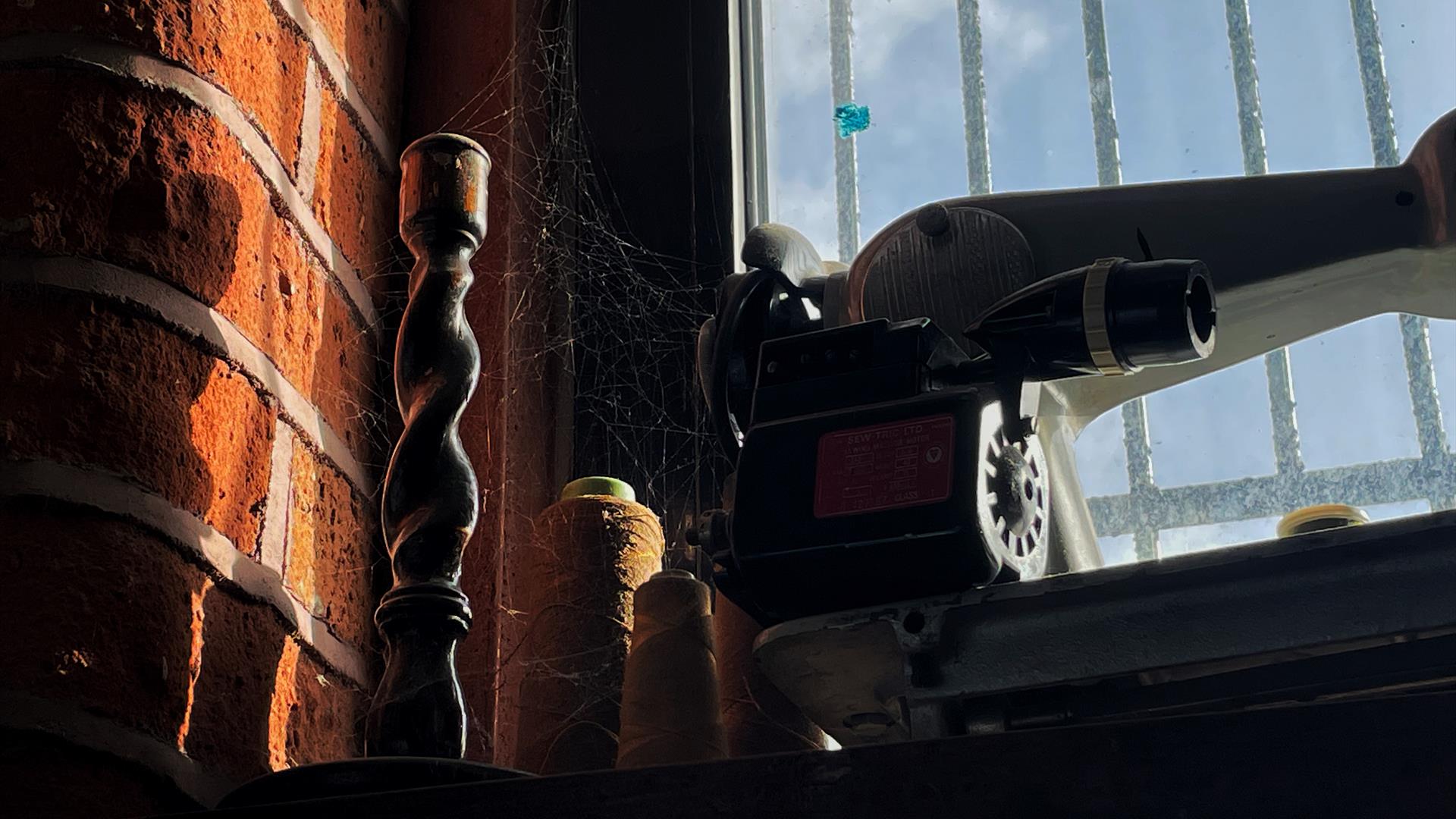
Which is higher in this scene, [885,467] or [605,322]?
[605,322]

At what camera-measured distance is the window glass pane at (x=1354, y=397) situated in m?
1.18

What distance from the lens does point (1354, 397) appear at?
1205mm

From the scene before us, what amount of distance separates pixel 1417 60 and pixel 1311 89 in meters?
0.08

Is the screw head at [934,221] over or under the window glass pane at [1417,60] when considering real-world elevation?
under

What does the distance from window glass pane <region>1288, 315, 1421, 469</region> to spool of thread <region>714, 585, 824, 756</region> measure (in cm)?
49

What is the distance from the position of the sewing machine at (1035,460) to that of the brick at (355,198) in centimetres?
31

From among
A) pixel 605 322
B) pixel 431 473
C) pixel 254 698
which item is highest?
pixel 605 322

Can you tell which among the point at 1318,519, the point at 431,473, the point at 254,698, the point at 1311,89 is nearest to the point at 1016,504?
the point at 1318,519

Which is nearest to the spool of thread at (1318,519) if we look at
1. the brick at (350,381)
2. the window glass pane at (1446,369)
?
the window glass pane at (1446,369)

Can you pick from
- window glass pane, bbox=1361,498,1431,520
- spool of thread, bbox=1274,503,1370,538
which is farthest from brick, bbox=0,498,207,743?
window glass pane, bbox=1361,498,1431,520

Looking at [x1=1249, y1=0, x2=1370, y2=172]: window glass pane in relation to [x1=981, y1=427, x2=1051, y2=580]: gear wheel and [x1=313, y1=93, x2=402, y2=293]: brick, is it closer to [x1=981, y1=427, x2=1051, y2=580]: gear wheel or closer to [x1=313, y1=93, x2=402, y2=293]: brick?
[x1=981, y1=427, x2=1051, y2=580]: gear wheel

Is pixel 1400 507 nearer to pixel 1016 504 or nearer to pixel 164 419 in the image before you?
pixel 1016 504

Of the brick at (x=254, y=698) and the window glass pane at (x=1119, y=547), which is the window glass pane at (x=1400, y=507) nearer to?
the window glass pane at (x=1119, y=547)

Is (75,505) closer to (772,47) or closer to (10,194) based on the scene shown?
(10,194)
